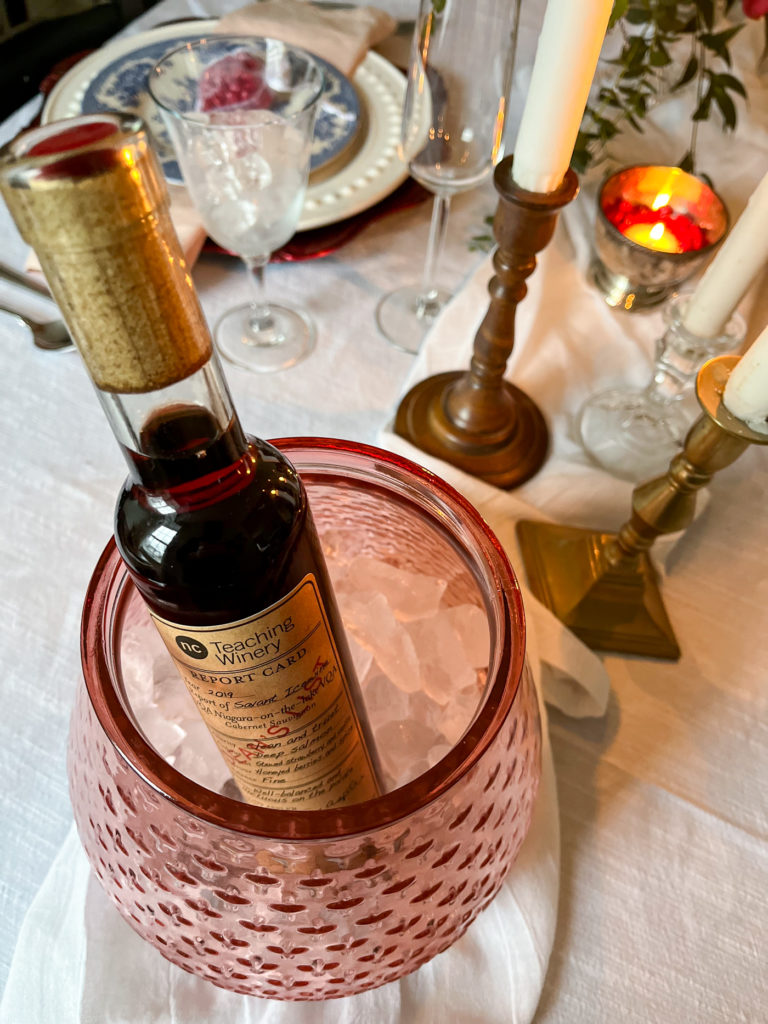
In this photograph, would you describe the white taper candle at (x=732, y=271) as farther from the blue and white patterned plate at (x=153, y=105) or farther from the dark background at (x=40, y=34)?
the dark background at (x=40, y=34)

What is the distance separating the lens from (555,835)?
13.8 inches

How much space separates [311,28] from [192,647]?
644mm

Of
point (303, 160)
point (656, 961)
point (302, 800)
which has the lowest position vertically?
point (656, 961)

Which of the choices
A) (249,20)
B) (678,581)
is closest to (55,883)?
(678,581)

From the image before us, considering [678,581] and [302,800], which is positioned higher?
[302,800]

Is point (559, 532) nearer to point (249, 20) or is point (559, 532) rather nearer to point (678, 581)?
point (678, 581)

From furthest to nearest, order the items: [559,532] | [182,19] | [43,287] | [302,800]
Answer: [182,19] < [43,287] < [559,532] < [302,800]

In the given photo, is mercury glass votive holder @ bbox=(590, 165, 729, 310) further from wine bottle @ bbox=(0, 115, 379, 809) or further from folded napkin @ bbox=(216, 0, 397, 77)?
wine bottle @ bbox=(0, 115, 379, 809)

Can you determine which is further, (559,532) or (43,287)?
(43,287)

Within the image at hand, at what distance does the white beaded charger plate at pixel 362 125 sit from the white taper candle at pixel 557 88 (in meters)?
0.28

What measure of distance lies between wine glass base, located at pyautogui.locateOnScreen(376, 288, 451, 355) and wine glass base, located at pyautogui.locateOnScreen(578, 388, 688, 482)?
0.15 m

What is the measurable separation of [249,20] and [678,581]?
60 centimetres

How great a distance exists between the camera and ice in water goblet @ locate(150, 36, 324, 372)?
1.61ft

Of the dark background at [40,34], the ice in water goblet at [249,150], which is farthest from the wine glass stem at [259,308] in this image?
the dark background at [40,34]
